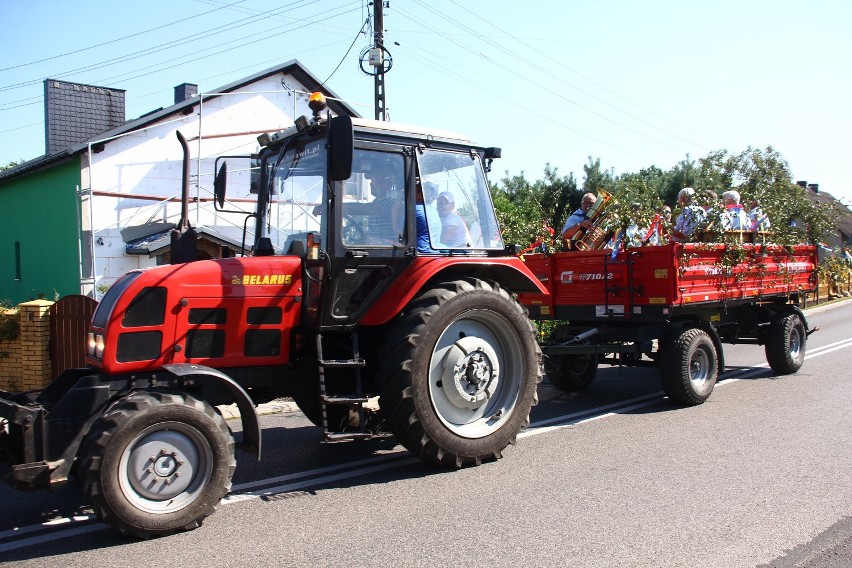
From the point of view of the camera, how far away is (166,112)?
16.8 m

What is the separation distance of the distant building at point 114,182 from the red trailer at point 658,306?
7667mm

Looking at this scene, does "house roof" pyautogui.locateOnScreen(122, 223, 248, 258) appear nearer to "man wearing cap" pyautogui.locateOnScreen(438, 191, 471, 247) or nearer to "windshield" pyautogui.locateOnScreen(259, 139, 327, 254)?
"windshield" pyautogui.locateOnScreen(259, 139, 327, 254)

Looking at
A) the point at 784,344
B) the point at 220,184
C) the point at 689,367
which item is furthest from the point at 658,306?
the point at 220,184

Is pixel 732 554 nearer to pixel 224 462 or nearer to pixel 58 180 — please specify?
pixel 224 462

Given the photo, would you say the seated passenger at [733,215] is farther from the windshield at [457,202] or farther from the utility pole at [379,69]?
the utility pole at [379,69]

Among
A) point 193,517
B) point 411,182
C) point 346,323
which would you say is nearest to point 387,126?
point 411,182

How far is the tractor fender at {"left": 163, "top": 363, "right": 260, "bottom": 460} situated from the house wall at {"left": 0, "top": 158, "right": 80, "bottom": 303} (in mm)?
13045

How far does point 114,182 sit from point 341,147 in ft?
43.1

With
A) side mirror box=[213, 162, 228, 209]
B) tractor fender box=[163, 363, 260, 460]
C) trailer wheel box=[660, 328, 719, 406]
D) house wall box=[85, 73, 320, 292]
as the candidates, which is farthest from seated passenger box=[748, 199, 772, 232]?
house wall box=[85, 73, 320, 292]

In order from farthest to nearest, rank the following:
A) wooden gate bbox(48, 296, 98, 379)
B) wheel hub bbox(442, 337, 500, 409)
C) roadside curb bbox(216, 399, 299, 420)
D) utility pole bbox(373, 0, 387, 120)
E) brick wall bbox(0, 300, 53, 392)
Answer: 1. utility pole bbox(373, 0, 387, 120)
2. brick wall bbox(0, 300, 53, 392)
3. wooden gate bbox(48, 296, 98, 379)
4. roadside curb bbox(216, 399, 299, 420)
5. wheel hub bbox(442, 337, 500, 409)

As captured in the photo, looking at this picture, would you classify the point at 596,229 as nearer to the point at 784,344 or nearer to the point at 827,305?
the point at 784,344

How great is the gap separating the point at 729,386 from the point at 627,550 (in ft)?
19.5

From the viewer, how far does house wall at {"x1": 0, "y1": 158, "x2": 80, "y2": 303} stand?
16.6 meters

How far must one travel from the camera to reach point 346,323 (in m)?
5.45
